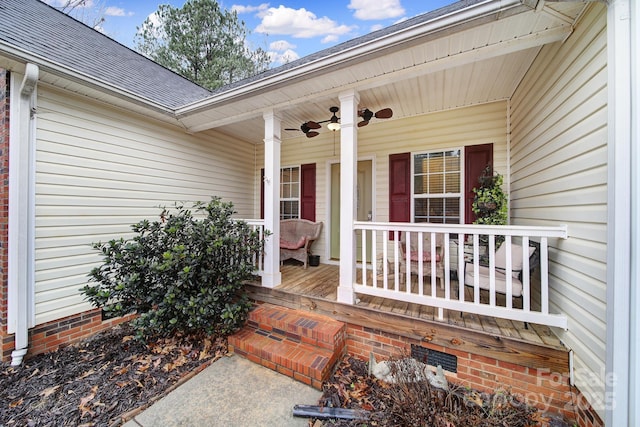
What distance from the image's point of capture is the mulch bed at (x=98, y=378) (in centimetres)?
197

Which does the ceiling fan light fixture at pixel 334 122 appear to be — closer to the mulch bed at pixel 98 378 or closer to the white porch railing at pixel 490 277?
the white porch railing at pixel 490 277

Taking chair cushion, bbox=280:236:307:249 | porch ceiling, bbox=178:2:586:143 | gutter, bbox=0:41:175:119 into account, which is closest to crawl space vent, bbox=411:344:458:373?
chair cushion, bbox=280:236:307:249

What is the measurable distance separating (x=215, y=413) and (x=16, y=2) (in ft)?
20.2

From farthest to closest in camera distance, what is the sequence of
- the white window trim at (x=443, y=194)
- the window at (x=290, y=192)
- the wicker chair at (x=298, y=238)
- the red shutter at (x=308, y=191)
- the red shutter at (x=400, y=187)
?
1. the window at (x=290, y=192)
2. the red shutter at (x=308, y=191)
3. the wicker chair at (x=298, y=238)
4. the red shutter at (x=400, y=187)
5. the white window trim at (x=443, y=194)

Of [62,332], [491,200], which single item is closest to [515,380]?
[491,200]

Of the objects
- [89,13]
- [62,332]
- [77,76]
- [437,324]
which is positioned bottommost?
[62,332]

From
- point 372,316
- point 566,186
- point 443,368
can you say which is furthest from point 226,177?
point 566,186

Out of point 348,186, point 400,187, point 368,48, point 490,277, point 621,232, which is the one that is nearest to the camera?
point 621,232

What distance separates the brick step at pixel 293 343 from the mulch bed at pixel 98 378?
1.29 feet

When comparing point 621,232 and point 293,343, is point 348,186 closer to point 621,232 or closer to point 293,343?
point 293,343

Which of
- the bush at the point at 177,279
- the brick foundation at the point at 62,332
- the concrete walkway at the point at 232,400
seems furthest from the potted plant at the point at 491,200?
the brick foundation at the point at 62,332

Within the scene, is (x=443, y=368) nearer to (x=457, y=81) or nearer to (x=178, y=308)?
(x=178, y=308)

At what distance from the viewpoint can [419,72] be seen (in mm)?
2480

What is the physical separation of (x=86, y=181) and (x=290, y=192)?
328 cm
